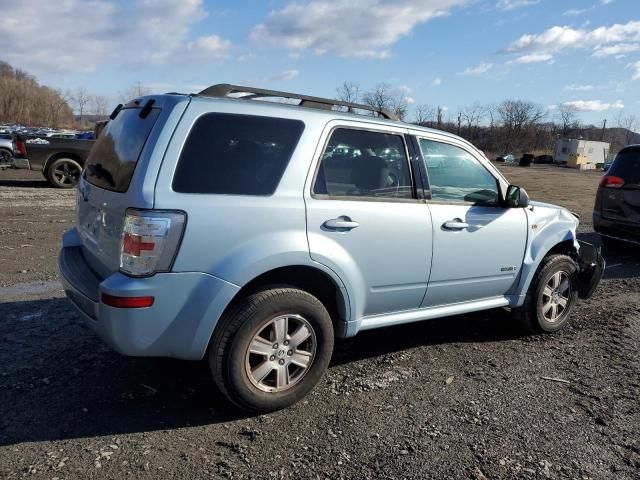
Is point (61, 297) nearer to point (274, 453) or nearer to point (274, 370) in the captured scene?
point (274, 370)

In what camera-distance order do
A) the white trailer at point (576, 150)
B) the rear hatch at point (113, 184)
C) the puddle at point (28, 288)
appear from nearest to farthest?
the rear hatch at point (113, 184)
the puddle at point (28, 288)
the white trailer at point (576, 150)

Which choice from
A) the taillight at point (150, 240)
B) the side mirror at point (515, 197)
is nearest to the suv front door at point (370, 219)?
the taillight at point (150, 240)

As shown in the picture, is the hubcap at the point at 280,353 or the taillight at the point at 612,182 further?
the taillight at the point at 612,182

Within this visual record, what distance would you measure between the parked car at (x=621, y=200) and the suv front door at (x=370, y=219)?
5934 millimetres

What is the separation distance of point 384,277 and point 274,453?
1383 millimetres

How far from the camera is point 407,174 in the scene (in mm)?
3969

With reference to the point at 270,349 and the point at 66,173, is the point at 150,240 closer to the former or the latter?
the point at 270,349

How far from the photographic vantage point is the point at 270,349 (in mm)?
3316

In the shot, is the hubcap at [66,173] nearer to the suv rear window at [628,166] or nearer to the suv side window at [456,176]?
the suv rear window at [628,166]

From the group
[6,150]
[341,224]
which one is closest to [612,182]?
[341,224]

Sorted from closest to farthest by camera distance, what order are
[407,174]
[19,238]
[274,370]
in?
[274,370] → [407,174] → [19,238]

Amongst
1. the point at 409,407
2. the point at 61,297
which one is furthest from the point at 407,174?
the point at 61,297

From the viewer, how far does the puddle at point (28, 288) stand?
5.46 meters

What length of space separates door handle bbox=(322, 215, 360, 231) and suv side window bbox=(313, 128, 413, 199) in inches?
6.7
